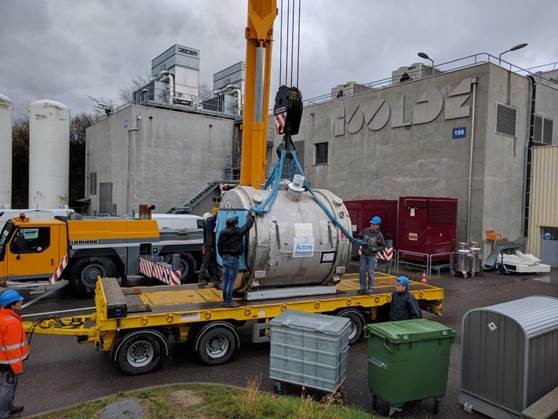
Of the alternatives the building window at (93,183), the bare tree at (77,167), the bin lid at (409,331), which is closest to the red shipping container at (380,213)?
the bin lid at (409,331)

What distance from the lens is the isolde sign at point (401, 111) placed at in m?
18.6

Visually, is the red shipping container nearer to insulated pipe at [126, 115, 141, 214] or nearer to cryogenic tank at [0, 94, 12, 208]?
insulated pipe at [126, 115, 141, 214]

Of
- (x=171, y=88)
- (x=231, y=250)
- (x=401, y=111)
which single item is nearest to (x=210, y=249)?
(x=231, y=250)

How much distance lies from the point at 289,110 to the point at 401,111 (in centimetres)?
1294

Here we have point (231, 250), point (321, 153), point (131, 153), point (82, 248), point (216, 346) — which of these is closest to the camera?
point (216, 346)

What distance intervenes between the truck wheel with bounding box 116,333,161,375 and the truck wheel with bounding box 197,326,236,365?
72 centimetres

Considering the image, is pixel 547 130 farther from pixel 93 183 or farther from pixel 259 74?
pixel 93 183

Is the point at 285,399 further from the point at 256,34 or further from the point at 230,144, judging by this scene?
the point at 230,144

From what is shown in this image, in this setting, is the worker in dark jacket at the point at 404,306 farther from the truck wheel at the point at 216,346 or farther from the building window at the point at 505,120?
the building window at the point at 505,120

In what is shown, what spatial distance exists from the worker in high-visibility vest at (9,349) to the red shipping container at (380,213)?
1464 centimetres

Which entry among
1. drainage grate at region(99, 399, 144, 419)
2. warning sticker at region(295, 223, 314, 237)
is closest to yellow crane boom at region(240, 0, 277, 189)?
warning sticker at region(295, 223, 314, 237)

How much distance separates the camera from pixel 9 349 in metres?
5.32

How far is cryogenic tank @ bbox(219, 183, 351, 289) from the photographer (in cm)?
841

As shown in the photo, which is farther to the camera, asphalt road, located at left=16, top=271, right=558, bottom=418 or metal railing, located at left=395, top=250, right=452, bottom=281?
metal railing, located at left=395, top=250, right=452, bottom=281
